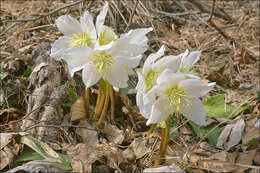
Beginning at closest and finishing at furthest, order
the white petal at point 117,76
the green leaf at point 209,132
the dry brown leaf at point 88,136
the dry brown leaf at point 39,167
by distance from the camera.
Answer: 1. the dry brown leaf at point 39,167
2. the white petal at point 117,76
3. the dry brown leaf at point 88,136
4. the green leaf at point 209,132

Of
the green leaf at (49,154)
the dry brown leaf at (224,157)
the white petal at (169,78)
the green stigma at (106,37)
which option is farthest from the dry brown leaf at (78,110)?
the dry brown leaf at (224,157)

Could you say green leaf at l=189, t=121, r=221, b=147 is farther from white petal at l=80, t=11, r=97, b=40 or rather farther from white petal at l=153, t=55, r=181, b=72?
white petal at l=80, t=11, r=97, b=40

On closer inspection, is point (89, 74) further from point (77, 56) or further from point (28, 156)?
point (28, 156)

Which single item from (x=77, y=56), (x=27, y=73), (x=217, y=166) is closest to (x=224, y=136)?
(x=217, y=166)

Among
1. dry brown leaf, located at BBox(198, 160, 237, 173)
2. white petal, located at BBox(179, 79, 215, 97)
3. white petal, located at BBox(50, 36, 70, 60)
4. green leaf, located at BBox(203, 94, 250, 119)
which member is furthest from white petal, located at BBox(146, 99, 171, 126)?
green leaf, located at BBox(203, 94, 250, 119)

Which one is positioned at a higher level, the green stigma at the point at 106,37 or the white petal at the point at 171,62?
the green stigma at the point at 106,37

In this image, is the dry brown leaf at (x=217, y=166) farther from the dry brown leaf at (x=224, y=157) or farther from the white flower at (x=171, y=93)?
the white flower at (x=171, y=93)

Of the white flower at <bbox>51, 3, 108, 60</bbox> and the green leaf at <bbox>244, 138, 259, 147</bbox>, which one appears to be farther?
the green leaf at <bbox>244, 138, 259, 147</bbox>
